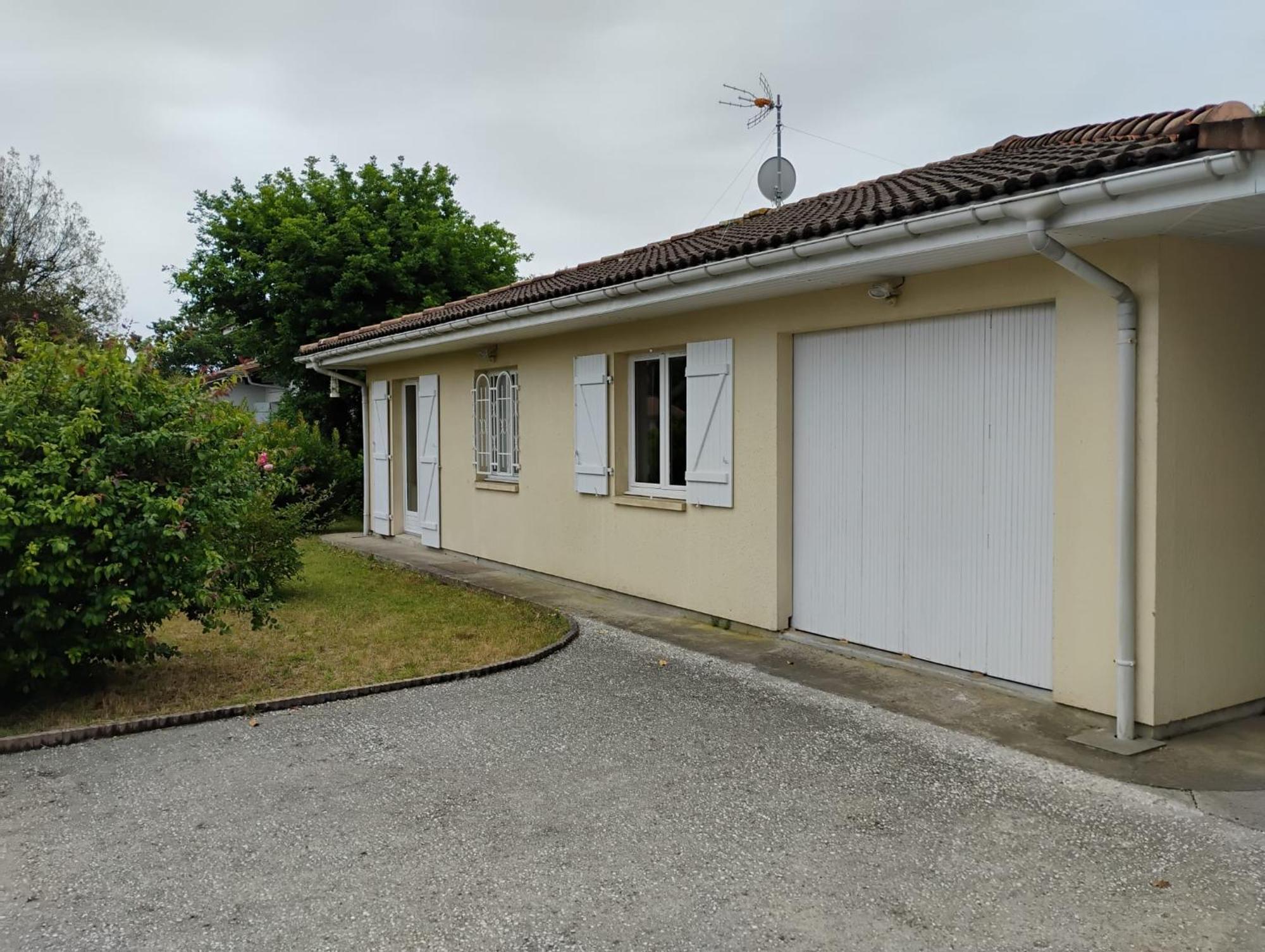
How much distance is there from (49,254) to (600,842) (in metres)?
33.6

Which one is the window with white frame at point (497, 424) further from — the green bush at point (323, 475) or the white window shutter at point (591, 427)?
the green bush at point (323, 475)

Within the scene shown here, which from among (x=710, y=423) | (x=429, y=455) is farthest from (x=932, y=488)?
(x=429, y=455)

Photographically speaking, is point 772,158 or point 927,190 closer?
point 927,190

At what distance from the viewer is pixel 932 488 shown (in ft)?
20.5

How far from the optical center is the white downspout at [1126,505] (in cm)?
486

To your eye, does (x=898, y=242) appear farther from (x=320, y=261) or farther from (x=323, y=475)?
(x=320, y=261)

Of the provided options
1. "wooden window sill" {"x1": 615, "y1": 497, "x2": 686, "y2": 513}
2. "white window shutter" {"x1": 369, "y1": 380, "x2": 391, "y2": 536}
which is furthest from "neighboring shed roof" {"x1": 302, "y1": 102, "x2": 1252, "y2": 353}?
"white window shutter" {"x1": 369, "y1": 380, "x2": 391, "y2": 536}

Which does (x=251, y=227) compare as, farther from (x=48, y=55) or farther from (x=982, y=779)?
(x=982, y=779)

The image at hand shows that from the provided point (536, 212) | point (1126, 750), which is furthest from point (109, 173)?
point (1126, 750)

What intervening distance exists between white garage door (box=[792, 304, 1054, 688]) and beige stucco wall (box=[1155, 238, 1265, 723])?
674 millimetres

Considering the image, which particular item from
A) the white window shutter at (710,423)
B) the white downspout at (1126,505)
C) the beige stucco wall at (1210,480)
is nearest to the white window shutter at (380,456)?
the white window shutter at (710,423)

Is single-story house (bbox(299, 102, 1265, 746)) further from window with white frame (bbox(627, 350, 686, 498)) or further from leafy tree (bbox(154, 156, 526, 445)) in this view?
leafy tree (bbox(154, 156, 526, 445))

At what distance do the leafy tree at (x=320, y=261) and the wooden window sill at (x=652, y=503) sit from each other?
13522 millimetres

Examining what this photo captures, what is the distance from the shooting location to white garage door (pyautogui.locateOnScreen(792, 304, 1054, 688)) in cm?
561
